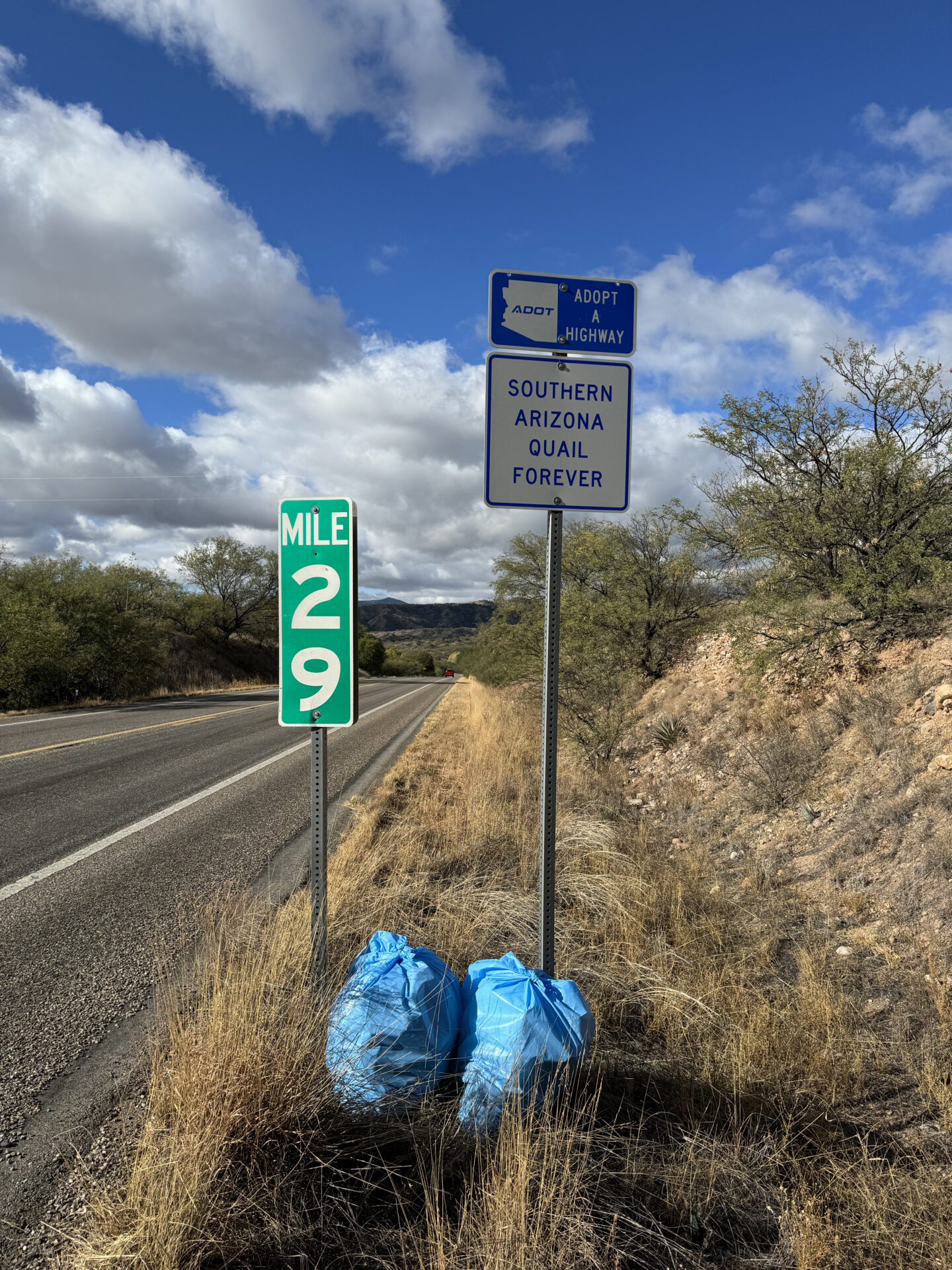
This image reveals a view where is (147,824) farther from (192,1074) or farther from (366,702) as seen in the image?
(366,702)

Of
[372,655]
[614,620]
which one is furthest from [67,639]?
[372,655]

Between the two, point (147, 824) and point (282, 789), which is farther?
point (282, 789)

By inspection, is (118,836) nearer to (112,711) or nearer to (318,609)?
(318,609)

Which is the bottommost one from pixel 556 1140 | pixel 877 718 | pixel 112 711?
pixel 112 711

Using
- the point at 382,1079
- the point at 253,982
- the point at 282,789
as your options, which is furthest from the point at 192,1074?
the point at 282,789

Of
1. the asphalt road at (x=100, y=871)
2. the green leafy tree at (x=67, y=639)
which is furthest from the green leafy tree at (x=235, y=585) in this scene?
the asphalt road at (x=100, y=871)

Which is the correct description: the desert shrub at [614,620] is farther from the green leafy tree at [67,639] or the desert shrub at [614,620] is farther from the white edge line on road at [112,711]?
the green leafy tree at [67,639]

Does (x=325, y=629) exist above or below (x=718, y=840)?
above

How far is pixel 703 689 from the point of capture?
35.8ft

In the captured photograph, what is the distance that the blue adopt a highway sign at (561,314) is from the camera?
294 cm

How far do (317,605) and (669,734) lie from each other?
326 inches

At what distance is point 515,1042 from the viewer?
2244 mm

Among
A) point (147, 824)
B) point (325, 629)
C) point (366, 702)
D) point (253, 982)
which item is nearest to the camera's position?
point (253, 982)

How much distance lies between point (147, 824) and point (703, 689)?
8.06 metres
